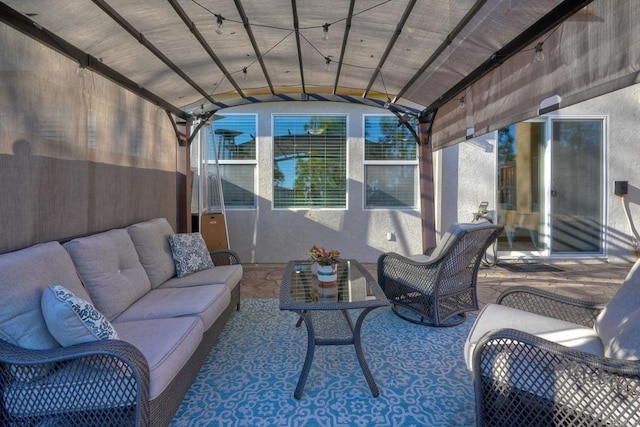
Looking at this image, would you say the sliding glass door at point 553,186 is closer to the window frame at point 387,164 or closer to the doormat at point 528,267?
the doormat at point 528,267

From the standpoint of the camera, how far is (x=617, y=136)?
548cm

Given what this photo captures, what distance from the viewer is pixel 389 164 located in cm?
567

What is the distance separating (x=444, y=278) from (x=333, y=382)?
4.57 ft

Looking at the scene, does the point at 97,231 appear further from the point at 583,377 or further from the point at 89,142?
the point at 583,377

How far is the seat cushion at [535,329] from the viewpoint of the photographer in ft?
5.72

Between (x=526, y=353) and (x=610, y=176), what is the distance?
5.71m

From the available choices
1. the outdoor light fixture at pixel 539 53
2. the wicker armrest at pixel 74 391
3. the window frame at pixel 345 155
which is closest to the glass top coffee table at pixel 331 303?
the wicker armrest at pixel 74 391

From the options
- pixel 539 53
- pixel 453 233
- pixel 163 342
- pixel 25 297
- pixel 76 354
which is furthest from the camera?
pixel 453 233

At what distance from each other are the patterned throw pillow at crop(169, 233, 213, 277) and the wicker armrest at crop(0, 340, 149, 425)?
1.72 metres

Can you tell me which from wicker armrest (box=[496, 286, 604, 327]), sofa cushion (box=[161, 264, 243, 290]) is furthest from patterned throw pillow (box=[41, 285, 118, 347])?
wicker armrest (box=[496, 286, 604, 327])

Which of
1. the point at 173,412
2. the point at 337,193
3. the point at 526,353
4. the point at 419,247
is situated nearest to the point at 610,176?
the point at 419,247

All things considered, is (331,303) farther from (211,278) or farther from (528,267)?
(528,267)

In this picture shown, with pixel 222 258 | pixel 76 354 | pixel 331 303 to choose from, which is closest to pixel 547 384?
pixel 331 303

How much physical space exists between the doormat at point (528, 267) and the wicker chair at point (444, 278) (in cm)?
212
